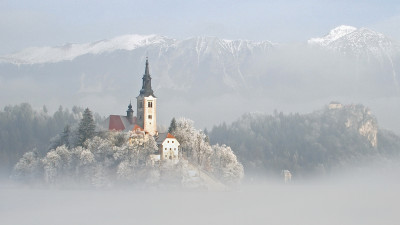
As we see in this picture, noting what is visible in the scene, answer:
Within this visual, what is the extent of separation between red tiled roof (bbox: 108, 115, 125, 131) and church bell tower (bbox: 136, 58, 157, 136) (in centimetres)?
330

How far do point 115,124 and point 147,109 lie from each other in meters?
6.50

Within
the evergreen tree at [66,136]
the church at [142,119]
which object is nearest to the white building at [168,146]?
the church at [142,119]

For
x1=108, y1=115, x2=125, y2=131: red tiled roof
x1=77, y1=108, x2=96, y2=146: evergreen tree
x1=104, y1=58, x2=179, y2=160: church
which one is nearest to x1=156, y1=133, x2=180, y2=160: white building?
x1=104, y1=58, x2=179, y2=160: church

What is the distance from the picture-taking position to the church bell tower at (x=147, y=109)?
128m

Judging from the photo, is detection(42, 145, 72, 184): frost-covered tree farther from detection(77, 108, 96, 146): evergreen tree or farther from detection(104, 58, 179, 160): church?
detection(104, 58, 179, 160): church

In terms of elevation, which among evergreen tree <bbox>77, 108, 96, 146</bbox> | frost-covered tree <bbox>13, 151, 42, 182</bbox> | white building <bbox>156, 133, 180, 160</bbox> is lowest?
frost-covered tree <bbox>13, 151, 42, 182</bbox>

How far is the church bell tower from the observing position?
421ft

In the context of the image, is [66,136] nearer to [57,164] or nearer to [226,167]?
[57,164]

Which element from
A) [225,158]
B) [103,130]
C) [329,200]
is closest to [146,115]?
[103,130]

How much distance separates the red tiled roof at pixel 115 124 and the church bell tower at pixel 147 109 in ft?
10.8

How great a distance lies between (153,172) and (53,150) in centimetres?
2112

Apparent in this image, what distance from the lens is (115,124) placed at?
5022 inches

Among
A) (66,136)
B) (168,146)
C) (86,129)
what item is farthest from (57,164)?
(168,146)

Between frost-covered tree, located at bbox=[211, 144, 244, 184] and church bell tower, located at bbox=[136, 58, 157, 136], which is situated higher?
church bell tower, located at bbox=[136, 58, 157, 136]
